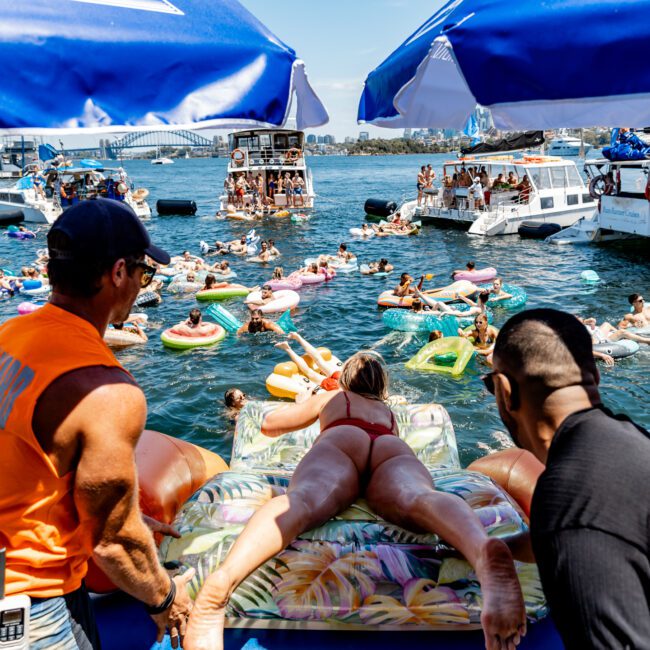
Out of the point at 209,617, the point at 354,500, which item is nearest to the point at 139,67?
the point at 209,617

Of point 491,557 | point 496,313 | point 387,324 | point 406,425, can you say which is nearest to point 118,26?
point 491,557

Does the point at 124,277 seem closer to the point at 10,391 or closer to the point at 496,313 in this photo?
the point at 10,391

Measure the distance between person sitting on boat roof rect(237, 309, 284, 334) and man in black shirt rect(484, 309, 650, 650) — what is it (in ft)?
Answer: 36.3

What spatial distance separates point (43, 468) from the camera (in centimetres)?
193

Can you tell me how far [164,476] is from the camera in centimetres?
376

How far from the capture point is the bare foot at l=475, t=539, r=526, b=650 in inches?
92.4

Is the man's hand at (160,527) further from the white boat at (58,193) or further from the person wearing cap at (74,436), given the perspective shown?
the white boat at (58,193)

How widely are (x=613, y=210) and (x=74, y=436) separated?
23.0 meters

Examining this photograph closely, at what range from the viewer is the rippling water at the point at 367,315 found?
916cm

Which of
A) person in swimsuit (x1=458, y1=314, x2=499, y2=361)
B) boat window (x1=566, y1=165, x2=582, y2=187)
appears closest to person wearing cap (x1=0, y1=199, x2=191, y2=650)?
person in swimsuit (x1=458, y1=314, x2=499, y2=361)

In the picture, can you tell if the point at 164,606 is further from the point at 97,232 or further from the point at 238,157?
the point at 238,157

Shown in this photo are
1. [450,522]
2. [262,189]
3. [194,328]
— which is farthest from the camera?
[262,189]

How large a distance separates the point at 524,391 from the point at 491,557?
0.98 meters

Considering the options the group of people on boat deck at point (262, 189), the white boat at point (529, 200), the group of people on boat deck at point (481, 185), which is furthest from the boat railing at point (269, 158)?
the white boat at point (529, 200)
